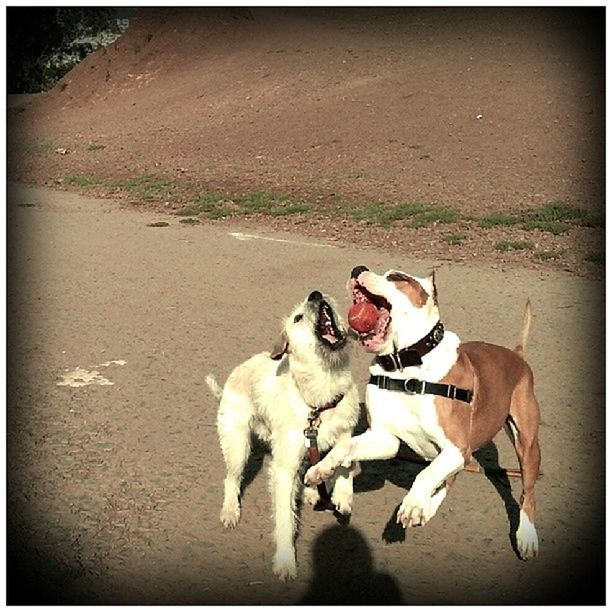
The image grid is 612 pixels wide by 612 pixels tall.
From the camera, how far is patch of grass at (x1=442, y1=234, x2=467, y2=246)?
44.4ft

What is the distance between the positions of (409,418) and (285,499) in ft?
2.89

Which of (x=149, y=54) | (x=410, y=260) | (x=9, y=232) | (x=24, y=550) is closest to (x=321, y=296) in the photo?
(x=24, y=550)

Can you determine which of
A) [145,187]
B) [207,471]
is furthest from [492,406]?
[145,187]

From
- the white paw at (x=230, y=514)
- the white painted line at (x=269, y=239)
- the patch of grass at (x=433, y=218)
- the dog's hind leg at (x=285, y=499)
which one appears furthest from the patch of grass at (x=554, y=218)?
the white paw at (x=230, y=514)

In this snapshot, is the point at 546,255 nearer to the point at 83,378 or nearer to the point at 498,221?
the point at 498,221

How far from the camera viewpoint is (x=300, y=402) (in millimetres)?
4895

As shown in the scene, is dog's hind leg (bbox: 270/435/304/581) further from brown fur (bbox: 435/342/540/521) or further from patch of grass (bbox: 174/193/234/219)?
patch of grass (bbox: 174/193/234/219)

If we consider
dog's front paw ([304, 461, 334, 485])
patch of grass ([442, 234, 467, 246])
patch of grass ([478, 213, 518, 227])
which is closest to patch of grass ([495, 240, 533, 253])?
patch of grass ([442, 234, 467, 246])

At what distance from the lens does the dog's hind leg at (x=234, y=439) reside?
16.7 feet

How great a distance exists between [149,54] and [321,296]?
38.2m

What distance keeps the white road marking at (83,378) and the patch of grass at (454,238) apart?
748 centimetres

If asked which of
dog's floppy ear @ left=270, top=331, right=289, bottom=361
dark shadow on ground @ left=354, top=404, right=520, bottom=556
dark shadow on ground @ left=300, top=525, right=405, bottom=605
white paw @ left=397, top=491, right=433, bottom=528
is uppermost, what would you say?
dog's floppy ear @ left=270, top=331, right=289, bottom=361

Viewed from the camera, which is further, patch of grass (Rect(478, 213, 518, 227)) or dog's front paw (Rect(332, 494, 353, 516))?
patch of grass (Rect(478, 213, 518, 227))

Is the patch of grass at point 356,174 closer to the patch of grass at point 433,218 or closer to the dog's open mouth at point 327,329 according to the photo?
the patch of grass at point 433,218
